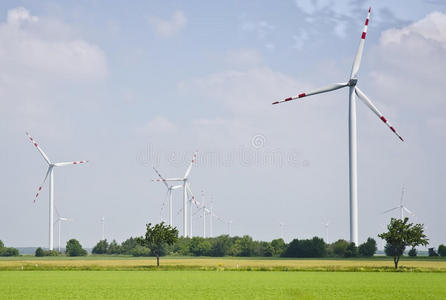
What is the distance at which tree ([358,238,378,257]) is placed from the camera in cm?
12100

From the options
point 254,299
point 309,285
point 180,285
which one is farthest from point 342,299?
point 180,285

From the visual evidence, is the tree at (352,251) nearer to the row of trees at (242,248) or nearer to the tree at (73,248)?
the row of trees at (242,248)

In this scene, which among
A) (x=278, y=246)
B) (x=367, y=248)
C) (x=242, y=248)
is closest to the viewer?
(x=367, y=248)

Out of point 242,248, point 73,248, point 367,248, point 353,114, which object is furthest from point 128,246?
point 353,114

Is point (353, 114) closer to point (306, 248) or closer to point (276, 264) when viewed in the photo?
point (276, 264)

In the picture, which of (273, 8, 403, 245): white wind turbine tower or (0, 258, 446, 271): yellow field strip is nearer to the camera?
(0, 258, 446, 271): yellow field strip

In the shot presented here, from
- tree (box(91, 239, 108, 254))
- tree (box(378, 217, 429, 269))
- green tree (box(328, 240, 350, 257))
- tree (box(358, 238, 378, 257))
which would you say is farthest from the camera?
tree (box(91, 239, 108, 254))

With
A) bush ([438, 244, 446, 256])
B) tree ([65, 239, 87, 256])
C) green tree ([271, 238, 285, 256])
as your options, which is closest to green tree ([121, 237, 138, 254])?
tree ([65, 239, 87, 256])

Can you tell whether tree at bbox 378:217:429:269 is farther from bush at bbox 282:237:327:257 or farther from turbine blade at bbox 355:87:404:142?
bush at bbox 282:237:327:257

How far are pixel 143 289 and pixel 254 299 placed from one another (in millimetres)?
13351

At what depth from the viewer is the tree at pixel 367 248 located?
121000 mm

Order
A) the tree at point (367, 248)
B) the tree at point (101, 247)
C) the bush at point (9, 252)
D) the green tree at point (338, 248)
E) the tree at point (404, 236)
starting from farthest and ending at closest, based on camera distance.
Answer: the tree at point (101, 247) < the bush at point (9, 252) < the green tree at point (338, 248) < the tree at point (367, 248) < the tree at point (404, 236)

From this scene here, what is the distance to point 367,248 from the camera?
121375mm

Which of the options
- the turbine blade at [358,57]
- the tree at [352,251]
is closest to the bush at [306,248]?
the tree at [352,251]
